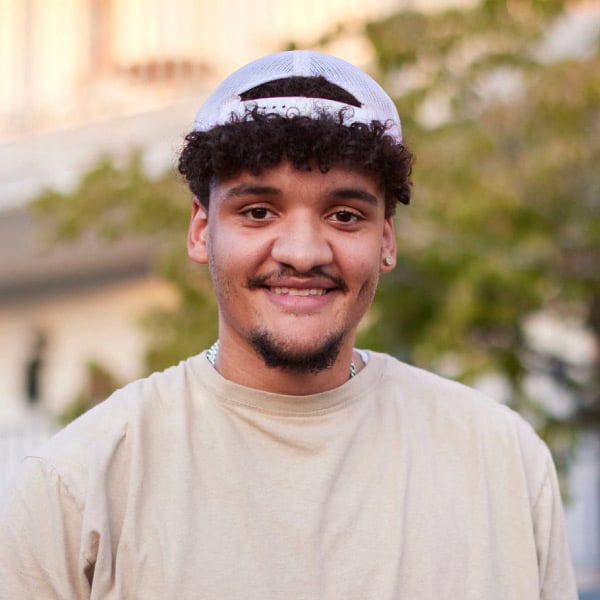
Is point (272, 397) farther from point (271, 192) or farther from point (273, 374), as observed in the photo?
point (271, 192)

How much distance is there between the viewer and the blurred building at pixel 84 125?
12.4 meters

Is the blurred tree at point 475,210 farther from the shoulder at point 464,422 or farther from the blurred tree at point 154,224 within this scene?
the shoulder at point 464,422

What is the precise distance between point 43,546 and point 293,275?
645 millimetres

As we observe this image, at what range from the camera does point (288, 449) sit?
2.38 m

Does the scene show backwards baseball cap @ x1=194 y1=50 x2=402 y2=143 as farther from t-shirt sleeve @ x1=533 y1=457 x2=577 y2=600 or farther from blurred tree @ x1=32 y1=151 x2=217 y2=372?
blurred tree @ x1=32 y1=151 x2=217 y2=372

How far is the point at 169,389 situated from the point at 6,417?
13.4 m

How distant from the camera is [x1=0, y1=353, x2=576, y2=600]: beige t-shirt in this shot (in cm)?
224

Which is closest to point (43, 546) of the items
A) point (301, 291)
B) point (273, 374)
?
point (273, 374)

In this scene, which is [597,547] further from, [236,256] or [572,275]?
[236,256]

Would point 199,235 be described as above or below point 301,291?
above

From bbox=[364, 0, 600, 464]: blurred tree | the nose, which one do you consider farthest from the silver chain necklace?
bbox=[364, 0, 600, 464]: blurred tree

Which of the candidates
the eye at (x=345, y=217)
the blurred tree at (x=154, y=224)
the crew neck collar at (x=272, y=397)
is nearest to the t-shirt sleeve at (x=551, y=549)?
the crew neck collar at (x=272, y=397)

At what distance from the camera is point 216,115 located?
2.50 meters

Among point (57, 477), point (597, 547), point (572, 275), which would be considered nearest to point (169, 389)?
point (57, 477)
